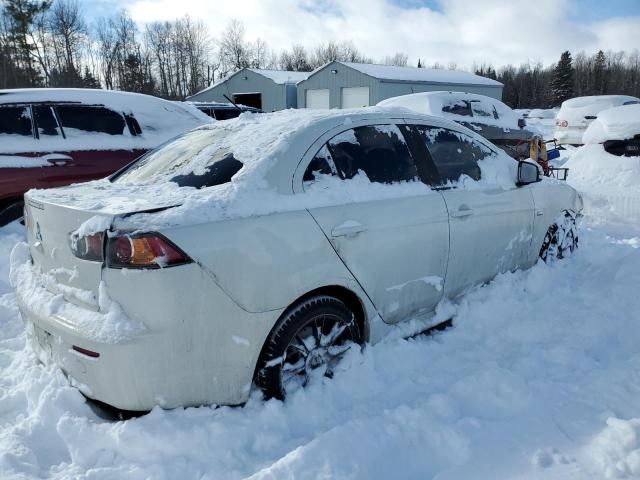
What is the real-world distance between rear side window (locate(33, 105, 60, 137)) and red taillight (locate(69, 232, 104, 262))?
4308 mm

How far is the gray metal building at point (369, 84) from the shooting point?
2858 centimetres

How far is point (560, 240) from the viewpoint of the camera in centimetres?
491

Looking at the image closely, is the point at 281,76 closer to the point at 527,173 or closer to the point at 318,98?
the point at 318,98

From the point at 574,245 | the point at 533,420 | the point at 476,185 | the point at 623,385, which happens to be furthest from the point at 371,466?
the point at 574,245

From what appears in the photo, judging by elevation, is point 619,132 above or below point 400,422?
above

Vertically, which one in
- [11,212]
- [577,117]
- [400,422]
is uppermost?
[577,117]

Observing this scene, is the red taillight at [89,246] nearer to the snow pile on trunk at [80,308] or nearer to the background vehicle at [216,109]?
the snow pile on trunk at [80,308]

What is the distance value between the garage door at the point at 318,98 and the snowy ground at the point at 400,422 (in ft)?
96.3

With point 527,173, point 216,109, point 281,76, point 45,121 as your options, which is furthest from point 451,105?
point 281,76

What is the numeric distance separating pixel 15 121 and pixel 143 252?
4.77 meters

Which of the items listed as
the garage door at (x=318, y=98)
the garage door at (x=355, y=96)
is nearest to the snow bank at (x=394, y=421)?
the garage door at (x=355, y=96)

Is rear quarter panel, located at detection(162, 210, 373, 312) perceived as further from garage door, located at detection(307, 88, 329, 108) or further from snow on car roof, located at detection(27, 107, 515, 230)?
garage door, located at detection(307, 88, 329, 108)

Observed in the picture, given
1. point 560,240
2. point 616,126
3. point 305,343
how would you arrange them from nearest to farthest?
point 305,343 < point 560,240 < point 616,126

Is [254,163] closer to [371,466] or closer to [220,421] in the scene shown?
[220,421]
